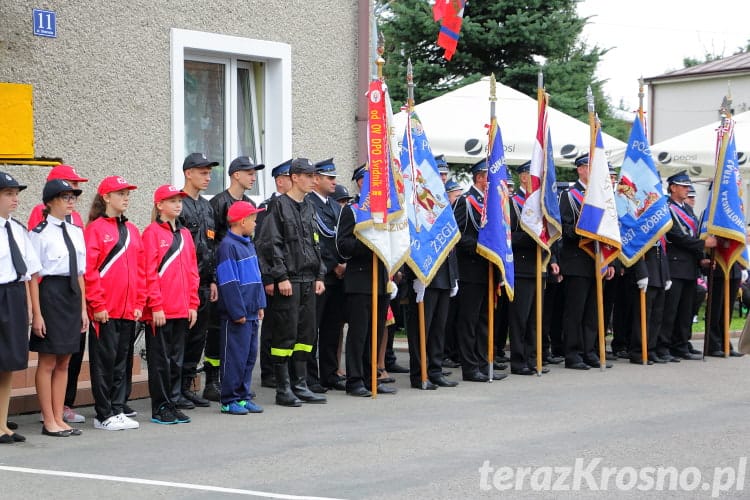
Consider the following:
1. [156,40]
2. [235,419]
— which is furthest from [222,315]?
[156,40]

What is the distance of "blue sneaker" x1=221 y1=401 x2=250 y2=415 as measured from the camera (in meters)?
9.38

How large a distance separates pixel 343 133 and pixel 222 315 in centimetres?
533

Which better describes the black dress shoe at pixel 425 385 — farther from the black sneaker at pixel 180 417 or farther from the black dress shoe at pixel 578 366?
the black sneaker at pixel 180 417

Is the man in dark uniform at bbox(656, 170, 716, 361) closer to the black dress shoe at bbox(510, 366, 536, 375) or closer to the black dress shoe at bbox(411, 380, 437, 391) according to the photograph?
the black dress shoe at bbox(510, 366, 536, 375)

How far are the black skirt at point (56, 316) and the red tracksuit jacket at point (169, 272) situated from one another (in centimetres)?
68

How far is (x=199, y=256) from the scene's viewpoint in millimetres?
9812

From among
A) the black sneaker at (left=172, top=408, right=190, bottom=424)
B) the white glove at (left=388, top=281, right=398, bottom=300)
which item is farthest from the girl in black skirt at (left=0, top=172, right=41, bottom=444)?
the white glove at (left=388, top=281, right=398, bottom=300)

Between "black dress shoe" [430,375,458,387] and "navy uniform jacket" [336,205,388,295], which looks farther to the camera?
"black dress shoe" [430,375,458,387]

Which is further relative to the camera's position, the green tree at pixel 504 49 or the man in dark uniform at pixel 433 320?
the green tree at pixel 504 49

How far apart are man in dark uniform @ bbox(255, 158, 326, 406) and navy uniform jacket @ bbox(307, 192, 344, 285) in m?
0.86

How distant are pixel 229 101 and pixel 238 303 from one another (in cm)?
457

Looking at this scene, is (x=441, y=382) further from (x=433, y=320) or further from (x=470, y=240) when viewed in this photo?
(x=470, y=240)

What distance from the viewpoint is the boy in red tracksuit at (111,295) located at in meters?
8.52

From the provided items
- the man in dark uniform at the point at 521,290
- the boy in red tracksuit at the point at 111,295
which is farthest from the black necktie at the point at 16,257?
the man in dark uniform at the point at 521,290
